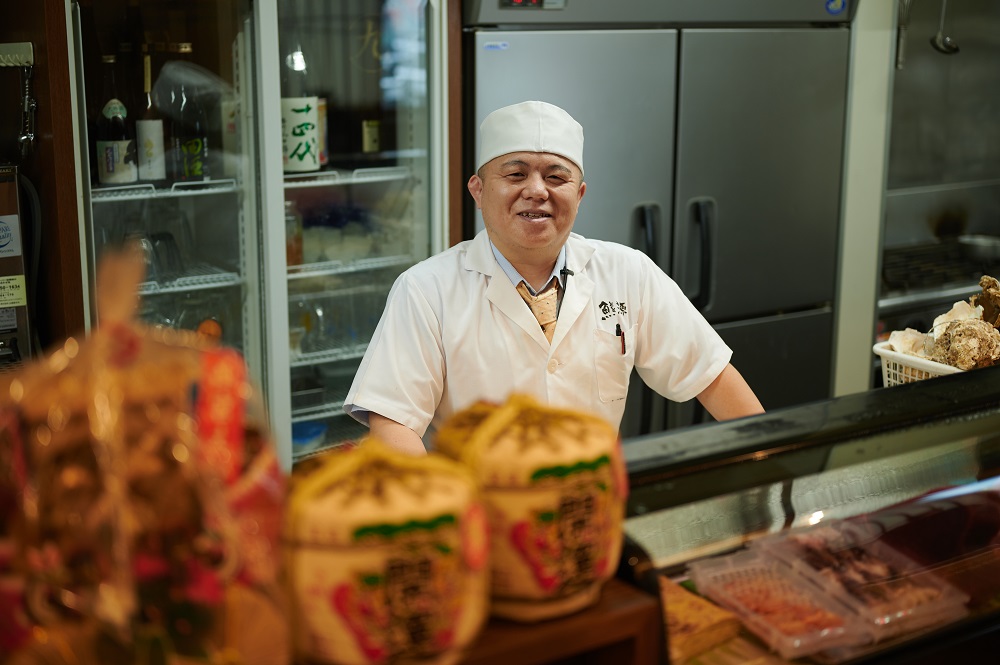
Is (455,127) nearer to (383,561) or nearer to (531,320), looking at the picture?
(531,320)

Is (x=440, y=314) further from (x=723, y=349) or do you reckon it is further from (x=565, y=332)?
(x=723, y=349)

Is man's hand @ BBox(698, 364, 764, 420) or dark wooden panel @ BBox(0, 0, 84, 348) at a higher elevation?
dark wooden panel @ BBox(0, 0, 84, 348)

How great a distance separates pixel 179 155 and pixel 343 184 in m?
0.55

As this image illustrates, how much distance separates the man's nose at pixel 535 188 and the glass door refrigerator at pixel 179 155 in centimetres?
109

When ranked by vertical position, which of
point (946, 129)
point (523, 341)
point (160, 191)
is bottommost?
point (523, 341)

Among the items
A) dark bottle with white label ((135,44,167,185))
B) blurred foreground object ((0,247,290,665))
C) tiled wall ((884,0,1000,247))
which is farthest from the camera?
tiled wall ((884,0,1000,247))

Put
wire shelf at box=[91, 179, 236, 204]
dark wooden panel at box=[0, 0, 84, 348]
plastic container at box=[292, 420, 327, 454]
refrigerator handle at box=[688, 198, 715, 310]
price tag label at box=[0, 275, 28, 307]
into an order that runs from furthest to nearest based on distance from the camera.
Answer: refrigerator handle at box=[688, 198, 715, 310] < plastic container at box=[292, 420, 327, 454] < wire shelf at box=[91, 179, 236, 204] < price tag label at box=[0, 275, 28, 307] < dark wooden panel at box=[0, 0, 84, 348]

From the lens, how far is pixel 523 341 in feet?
7.77

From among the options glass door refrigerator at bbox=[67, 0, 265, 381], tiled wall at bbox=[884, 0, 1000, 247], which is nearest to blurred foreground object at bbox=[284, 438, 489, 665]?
glass door refrigerator at bbox=[67, 0, 265, 381]

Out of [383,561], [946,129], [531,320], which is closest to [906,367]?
[531,320]

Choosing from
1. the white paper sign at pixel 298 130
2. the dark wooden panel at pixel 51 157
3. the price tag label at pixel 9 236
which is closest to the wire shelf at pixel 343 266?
the white paper sign at pixel 298 130

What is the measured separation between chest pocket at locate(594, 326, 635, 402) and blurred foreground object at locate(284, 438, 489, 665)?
1.57 meters

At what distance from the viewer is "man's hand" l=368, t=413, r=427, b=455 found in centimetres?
209

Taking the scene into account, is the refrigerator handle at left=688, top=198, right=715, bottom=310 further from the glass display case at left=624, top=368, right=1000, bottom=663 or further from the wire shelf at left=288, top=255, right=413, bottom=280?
the glass display case at left=624, top=368, right=1000, bottom=663
